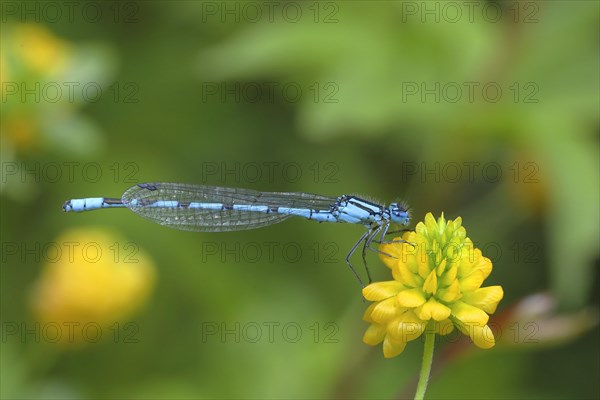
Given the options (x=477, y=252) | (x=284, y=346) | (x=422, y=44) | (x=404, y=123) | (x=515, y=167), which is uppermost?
(x=422, y=44)

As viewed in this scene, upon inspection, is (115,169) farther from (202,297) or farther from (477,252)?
(477,252)

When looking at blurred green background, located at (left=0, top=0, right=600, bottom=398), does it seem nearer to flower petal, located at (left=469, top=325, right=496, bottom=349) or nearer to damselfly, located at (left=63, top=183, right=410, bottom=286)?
damselfly, located at (left=63, top=183, right=410, bottom=286)

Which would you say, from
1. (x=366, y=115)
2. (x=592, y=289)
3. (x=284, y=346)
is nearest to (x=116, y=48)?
(x=366, y=115)

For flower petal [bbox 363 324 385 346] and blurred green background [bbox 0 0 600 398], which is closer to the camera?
flower petal [bbox 363 324 385 346]

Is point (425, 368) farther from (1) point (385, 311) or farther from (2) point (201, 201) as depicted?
(2) point (201, 201)

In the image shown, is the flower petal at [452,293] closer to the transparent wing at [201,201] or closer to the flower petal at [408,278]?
the flower petal at [408,278]

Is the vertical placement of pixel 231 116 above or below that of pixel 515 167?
above

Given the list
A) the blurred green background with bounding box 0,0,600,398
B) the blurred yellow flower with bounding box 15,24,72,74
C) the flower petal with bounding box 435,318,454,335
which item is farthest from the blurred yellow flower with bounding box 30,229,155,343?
the flower petal with bounding box 435,318,454,335

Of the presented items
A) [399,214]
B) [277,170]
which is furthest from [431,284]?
[277,170]
